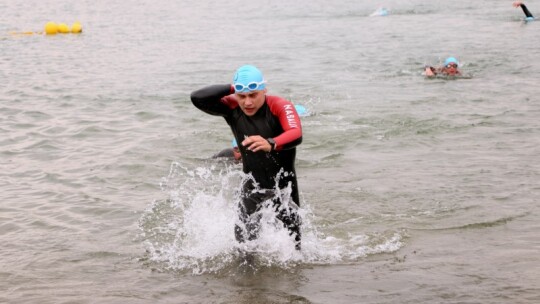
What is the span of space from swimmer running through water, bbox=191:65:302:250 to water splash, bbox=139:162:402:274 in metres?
0.09

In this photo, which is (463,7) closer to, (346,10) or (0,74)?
(346,10)

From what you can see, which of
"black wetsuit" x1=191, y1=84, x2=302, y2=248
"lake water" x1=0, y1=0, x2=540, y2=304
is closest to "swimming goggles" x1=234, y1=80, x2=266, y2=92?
"black wetsuit" x1=191, y1=84, x2=302, y2=248

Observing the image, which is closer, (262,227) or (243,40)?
(262,227)

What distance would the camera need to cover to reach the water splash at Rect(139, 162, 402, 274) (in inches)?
269

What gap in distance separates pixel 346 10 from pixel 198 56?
1728 cm

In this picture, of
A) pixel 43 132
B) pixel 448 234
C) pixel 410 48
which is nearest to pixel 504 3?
A: pixel 410 48

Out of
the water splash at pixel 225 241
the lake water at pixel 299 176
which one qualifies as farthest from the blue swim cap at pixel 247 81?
the lake water at pixel 299 176

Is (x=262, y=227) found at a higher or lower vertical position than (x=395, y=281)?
higher

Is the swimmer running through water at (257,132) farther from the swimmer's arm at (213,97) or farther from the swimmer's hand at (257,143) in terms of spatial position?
the swimmer's hand at (257,143)

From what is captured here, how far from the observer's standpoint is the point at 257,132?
632cm

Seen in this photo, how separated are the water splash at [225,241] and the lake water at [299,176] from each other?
25mm

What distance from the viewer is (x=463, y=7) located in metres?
36.4

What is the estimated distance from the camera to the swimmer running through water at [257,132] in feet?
20.2

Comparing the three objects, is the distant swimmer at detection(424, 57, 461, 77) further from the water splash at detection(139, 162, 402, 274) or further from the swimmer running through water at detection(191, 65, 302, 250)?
the swimmer running through water at detection(191, 65, 302, 250)
